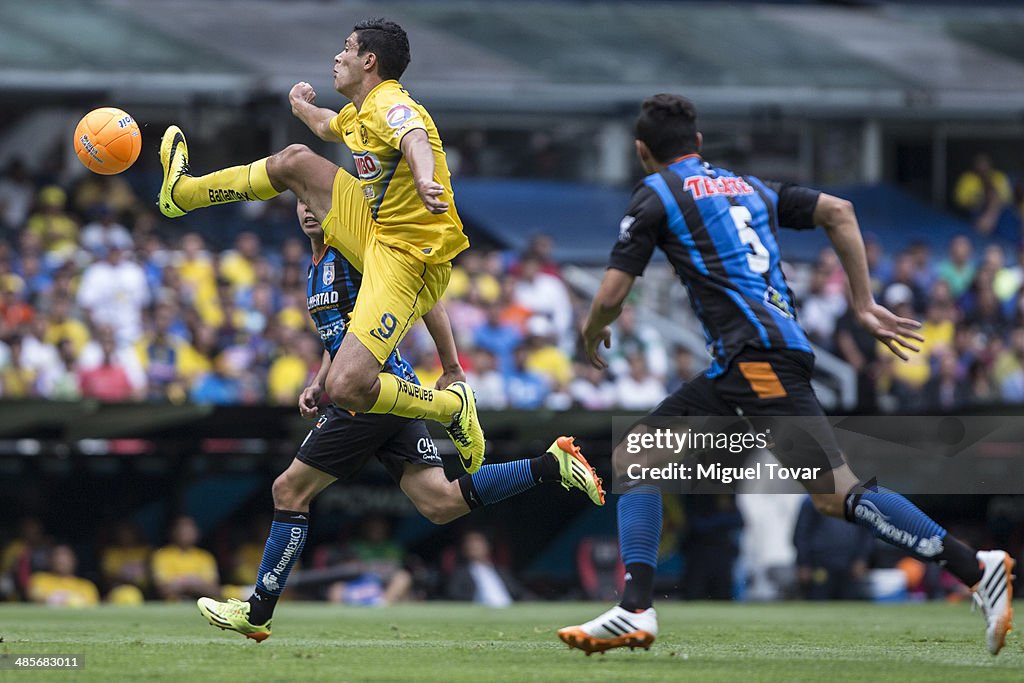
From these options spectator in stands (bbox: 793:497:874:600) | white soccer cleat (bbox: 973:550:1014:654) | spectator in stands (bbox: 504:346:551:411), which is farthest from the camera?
spectator in stands (bbox: 504:346:551:411)

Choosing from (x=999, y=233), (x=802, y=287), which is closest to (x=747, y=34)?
(x=999, y=233)

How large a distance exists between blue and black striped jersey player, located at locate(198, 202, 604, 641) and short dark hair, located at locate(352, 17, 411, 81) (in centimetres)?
79

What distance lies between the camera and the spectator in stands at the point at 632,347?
18.4m

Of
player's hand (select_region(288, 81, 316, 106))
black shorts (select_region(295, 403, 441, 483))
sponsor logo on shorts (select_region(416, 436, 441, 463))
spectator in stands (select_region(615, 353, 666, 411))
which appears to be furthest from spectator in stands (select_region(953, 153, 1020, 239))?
black shorts (select_region(295, 403, 441, 483))

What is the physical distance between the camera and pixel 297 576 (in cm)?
1678

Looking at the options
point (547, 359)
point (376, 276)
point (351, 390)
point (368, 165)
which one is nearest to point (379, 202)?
point (368, 165)

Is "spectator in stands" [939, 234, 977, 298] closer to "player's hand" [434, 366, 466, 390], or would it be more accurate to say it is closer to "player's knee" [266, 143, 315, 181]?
"player's hand" [434, 366, 466, 390]

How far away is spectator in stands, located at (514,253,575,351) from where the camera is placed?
18.8 m

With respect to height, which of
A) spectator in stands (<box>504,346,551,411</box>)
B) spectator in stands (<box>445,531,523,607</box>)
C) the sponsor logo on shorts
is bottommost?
spectator in stands (<box>445,531,523,607</box>)

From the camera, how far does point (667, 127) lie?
743cm

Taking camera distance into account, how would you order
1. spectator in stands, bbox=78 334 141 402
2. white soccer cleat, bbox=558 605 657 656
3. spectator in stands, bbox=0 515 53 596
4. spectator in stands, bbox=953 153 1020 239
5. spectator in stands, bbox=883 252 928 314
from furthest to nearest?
spectator in stands, bbox=953 153 1020 239 → spectator in stands, bbox=883 252 928 314 → spectator in stands, bbox=78 334 141 402 → spectator in stands, bbox=0 515 53 596 → white soccer cleat, bbox=558 605 657 656

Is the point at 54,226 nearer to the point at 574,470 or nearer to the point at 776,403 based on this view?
the point at 574,470

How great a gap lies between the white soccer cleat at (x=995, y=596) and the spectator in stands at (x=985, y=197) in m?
18.6

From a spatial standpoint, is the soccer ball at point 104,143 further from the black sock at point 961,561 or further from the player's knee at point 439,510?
the black sock at point 961,561
